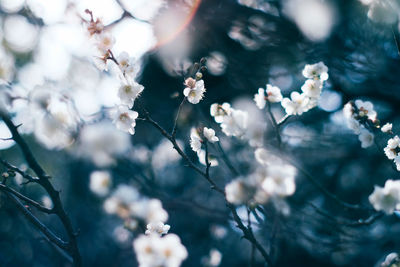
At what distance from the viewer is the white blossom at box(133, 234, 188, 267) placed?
1509mm

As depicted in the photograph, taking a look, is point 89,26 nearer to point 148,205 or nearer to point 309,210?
point 148,205

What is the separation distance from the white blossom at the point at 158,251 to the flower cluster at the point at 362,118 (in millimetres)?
1618

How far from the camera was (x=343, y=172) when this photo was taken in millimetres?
4516

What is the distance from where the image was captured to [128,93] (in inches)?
66.4

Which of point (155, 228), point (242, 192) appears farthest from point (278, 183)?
point (155, 228)

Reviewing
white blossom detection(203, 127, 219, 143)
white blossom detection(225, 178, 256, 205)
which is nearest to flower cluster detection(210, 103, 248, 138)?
white blossom detection(203, 127, 219, 143)

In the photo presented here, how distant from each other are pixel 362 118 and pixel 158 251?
174 cm

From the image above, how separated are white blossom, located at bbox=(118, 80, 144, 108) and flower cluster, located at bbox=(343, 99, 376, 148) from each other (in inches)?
63.5

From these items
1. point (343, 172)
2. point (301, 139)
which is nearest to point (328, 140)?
point (301, 139)

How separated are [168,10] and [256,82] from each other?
53.3 inches

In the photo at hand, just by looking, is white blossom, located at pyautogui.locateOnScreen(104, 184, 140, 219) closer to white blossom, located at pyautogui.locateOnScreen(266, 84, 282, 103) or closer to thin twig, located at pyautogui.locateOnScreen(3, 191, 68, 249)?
thin twig, located at pyautogui.locateOnScreen(3, 191, 68, 249)

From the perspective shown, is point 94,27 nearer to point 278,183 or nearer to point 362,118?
point 278,183

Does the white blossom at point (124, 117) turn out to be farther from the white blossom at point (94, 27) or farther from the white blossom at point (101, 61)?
the white blossom at point (94, 27)

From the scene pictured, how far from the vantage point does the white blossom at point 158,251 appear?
1509 millimetres
